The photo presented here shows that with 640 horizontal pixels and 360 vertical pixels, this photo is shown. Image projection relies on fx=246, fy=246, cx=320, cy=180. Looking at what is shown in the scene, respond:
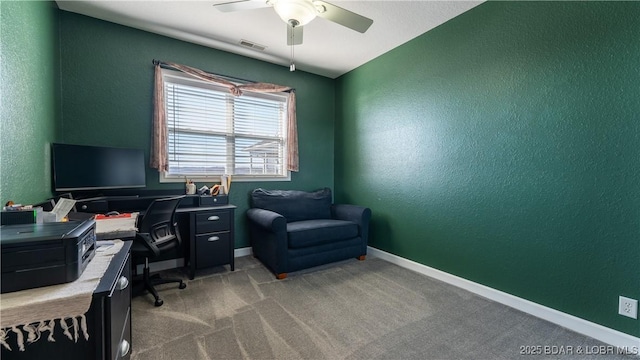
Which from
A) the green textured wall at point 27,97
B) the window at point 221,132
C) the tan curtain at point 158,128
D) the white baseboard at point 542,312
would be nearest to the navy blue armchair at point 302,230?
the window at point 221,132

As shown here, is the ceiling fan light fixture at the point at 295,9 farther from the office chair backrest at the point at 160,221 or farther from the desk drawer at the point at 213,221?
the desk drawer at the point at 213,221

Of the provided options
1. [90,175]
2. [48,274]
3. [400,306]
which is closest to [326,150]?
[400,306]

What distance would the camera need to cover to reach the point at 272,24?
261cm

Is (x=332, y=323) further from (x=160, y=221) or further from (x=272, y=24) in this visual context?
(x=272, y=24)

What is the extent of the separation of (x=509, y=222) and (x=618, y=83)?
117 centimetres

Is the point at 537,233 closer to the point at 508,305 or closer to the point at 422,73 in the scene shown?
the point at 508,305

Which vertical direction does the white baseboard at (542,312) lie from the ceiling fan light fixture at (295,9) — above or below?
below

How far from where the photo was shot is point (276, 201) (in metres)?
3.31

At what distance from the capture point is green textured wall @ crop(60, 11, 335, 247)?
2439mm

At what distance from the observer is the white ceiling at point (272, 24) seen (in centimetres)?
231

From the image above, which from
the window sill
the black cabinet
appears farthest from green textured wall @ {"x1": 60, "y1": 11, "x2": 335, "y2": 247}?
the black cabinet

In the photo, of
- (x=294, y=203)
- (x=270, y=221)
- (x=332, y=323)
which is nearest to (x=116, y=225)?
(x=270, y=221)

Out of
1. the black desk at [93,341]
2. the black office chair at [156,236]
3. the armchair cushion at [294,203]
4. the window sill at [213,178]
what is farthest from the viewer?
the armchair cushion at [294,203]

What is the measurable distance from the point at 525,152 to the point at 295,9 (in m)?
2.14
